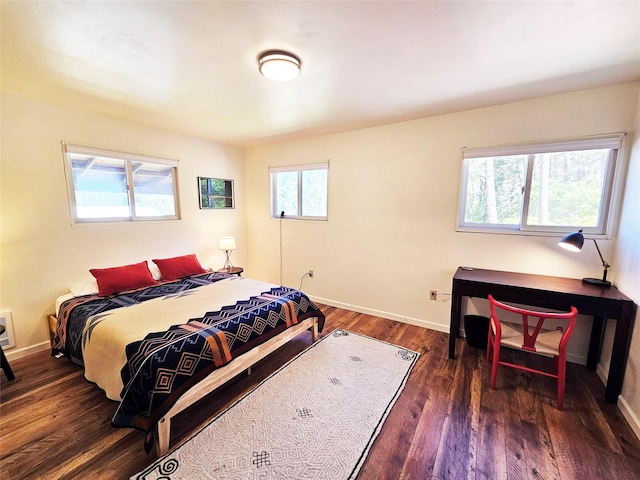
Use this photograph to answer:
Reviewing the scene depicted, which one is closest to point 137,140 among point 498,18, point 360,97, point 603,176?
point 360,97

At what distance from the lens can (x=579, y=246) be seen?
202 centimetres

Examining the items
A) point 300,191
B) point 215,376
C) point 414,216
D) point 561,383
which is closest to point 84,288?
point 215,376

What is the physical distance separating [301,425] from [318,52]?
238 cm

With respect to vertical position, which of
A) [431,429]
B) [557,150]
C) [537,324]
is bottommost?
[431,429]

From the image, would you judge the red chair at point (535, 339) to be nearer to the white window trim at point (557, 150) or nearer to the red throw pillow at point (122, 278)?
the white window trim at point (557, 150)

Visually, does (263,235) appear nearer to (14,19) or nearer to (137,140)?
(137,140)

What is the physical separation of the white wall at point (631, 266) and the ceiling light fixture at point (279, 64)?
2555 millimetres

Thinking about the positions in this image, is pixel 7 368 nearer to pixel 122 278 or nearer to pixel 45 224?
pixel 122 278

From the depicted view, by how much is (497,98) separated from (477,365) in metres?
2.42

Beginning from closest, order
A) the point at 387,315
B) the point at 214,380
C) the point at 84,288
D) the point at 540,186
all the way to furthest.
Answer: the point at 214,380 → the point at 540,186 → the point at 84,288 → the point at 387,315

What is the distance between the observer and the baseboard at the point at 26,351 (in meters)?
2.38

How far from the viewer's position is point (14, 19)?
137cm

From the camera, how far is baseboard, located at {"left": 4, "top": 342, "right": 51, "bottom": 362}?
2.38m

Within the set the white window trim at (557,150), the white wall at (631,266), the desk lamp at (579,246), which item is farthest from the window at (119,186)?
the white wall at (631,266)
